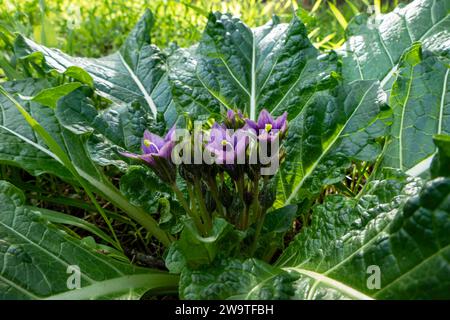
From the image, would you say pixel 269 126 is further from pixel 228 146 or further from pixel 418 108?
pixel 418 108

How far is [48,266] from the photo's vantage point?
3.48 feet

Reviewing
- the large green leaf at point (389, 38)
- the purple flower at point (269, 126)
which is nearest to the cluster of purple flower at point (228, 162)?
the purple flower at point (269, 126)

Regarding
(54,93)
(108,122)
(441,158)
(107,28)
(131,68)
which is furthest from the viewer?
(107,28)

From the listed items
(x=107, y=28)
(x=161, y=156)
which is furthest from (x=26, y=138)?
(x=107, y=28)

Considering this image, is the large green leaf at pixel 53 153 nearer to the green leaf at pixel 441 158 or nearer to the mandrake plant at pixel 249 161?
the mandrake plant at pixel 249 161

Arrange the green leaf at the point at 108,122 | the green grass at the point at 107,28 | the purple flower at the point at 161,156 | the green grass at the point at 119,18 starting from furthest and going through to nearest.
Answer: the green grass at the point at 119,18
the green grass at the point at 107,28
the green leaf at the point at 108,122
the purple flower at the point at 161,156

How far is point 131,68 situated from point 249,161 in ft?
2.53

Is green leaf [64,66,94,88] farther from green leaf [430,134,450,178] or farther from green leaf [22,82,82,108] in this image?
green leaf [430,134,450,178]

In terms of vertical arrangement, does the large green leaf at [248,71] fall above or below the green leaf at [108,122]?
above

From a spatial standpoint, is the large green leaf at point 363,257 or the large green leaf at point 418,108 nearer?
the large green leaf at point 363,257

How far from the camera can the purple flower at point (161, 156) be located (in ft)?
3.45

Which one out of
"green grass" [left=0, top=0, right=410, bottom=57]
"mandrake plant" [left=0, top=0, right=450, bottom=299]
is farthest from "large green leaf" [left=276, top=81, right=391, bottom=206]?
"green grass" [left=0, top=0, right=410, bottom=57]

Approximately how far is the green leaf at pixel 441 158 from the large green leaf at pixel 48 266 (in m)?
0.63
